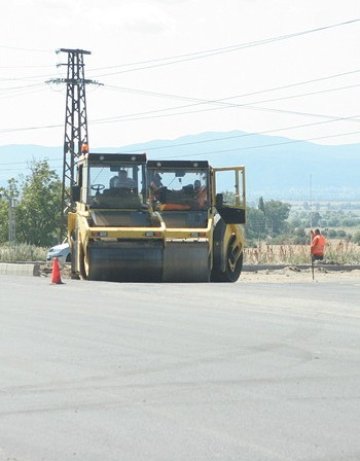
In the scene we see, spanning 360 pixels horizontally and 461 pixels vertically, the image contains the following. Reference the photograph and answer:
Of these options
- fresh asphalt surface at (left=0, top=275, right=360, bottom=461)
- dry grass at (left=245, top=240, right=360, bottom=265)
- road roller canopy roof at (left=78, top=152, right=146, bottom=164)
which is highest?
road roller canopy roof at (left=78, top=152, right=146, bottom=164)

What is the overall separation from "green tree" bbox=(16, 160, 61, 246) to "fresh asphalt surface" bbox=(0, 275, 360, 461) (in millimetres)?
51803

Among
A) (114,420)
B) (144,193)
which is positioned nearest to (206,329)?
(114,420)

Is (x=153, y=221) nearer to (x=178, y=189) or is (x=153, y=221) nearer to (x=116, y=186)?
(x=178, y=189)

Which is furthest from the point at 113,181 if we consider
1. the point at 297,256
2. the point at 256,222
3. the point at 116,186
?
the point at 256,222

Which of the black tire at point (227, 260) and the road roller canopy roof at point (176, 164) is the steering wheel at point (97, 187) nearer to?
the road roller canopy roof at point (176, 164)

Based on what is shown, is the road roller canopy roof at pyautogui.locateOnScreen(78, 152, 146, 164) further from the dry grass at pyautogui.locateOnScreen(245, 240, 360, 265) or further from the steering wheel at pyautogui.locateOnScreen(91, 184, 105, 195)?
the dry grass at pyautogui.locateOnScreen(245, 240, 360, 265)

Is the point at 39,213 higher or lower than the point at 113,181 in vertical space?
lower

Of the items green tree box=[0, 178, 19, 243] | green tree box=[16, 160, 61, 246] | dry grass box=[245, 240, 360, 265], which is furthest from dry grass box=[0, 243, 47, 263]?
green tree box=[0, 178, 19, 243]

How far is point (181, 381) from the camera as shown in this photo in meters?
11.7

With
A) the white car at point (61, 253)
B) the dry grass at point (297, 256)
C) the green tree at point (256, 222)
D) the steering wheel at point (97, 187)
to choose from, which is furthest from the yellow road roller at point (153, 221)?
the green tree at point (256, 222)

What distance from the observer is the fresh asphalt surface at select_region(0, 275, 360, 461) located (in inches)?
339

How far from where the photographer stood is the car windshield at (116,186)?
31.1 metres

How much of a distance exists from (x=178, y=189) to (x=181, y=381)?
788 inches

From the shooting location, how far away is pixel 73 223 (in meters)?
32.1
